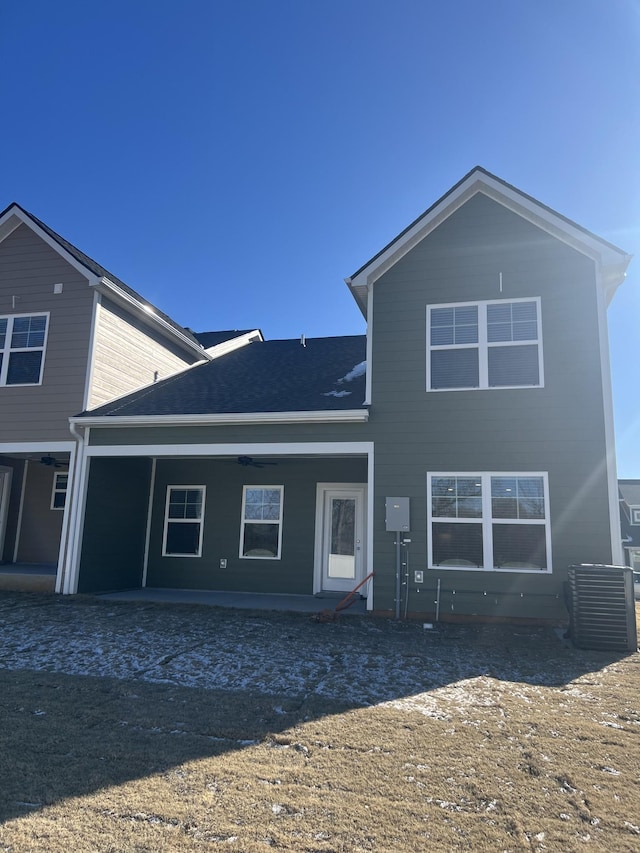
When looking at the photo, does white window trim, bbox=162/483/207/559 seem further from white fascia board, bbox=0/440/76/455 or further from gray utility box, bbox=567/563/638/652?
gray utility box, bbox=567/563/638/652

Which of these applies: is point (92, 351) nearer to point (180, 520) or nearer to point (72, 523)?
point (72, 523)

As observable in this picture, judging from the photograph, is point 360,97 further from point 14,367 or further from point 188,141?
point 14,367

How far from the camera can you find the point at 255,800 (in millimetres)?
3006

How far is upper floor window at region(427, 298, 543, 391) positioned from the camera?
8.70 meters

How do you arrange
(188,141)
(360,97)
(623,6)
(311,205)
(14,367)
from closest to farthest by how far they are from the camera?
1. (623,6)
2. (360,97)
3. (14,367)
4. (188,141)
5. (311,205)

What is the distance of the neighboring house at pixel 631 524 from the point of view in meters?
35.1

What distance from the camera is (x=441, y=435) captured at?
8750 mm

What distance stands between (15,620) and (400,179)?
10124 millimetres

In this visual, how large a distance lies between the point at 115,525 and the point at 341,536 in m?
4.49

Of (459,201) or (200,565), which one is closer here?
(459,201)

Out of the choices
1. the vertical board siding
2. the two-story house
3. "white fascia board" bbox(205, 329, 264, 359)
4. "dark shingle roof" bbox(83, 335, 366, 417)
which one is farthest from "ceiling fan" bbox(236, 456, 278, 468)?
"white fascia board" bbox(205, 329, 264, 359)

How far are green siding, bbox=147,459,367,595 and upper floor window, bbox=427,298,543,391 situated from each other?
9.61ft

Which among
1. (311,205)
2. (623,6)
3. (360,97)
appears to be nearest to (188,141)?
(311,205)

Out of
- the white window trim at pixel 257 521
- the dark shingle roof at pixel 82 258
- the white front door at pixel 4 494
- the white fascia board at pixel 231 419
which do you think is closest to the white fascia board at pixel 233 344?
the dark shingle roof at pixel 82 258
